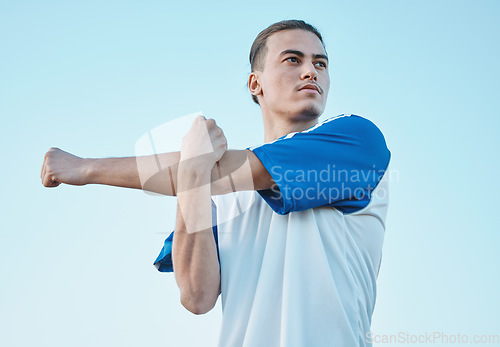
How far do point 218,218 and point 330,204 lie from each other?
0.60 m

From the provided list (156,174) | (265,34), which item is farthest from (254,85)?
(156,174)

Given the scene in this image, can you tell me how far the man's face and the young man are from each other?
0.45 metres

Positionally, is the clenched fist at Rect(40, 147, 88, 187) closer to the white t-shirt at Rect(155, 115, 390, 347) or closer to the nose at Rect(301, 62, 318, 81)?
the white t-shirt at Rect(155, 115, 390, 347)

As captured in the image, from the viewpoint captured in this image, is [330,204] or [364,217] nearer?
[330,204]

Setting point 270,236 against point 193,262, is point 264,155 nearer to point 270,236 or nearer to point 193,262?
point 270,236

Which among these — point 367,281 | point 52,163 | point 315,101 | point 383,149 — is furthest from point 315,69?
point 52,163

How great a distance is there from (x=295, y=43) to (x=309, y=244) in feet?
4.85

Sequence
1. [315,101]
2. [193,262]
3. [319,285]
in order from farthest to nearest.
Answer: [315,101] → [193,262] → [319,285]

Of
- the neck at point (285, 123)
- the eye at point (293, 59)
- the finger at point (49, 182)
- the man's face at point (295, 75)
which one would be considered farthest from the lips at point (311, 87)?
the finger at point (49, 182)

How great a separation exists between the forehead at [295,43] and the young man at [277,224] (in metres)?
0.83

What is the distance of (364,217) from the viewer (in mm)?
2549

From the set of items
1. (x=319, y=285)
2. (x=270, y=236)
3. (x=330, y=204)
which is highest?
(x=330, y=204)

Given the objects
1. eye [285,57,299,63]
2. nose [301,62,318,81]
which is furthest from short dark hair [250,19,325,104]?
nose [301,62,318,81]

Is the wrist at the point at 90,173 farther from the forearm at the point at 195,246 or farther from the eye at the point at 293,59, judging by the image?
the eye at the point at 293,59
